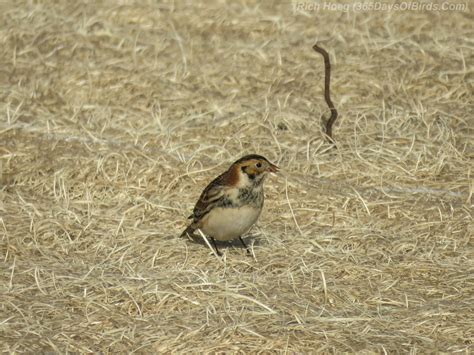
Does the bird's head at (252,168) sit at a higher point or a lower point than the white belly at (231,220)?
higher

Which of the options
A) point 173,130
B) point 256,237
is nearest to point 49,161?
point 173,130

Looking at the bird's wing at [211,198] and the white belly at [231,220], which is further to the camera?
the bird's wing at [211,198]

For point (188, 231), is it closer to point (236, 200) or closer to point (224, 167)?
point (236, 200)

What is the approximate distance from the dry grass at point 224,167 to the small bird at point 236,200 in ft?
1.01

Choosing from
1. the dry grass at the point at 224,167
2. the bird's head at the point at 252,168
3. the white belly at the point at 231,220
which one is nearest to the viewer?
the dry grass at the point at 224,167

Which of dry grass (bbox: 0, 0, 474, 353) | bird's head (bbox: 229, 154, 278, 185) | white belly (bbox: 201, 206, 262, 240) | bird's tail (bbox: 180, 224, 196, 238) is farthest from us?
bird's tail (bbox: 180, 224, 196, 238)

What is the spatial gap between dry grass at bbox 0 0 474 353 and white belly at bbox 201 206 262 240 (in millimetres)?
273

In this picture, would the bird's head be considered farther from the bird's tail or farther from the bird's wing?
the bird's tail

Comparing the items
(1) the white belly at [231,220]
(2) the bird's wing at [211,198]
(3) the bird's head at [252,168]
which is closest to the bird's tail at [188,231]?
(2) the bird's wing at [211,198]

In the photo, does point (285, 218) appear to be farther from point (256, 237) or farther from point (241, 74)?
point (241, 74)

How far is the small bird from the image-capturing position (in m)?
9.38

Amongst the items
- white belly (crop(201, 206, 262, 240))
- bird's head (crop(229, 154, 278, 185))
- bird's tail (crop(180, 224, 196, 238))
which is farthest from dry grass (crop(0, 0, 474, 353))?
bird's head (crop(229, 154, 278, 185))

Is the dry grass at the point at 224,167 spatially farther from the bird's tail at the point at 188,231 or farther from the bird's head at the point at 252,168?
the bird's head at the point at 252,168

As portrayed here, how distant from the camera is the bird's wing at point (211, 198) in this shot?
9.51 m
